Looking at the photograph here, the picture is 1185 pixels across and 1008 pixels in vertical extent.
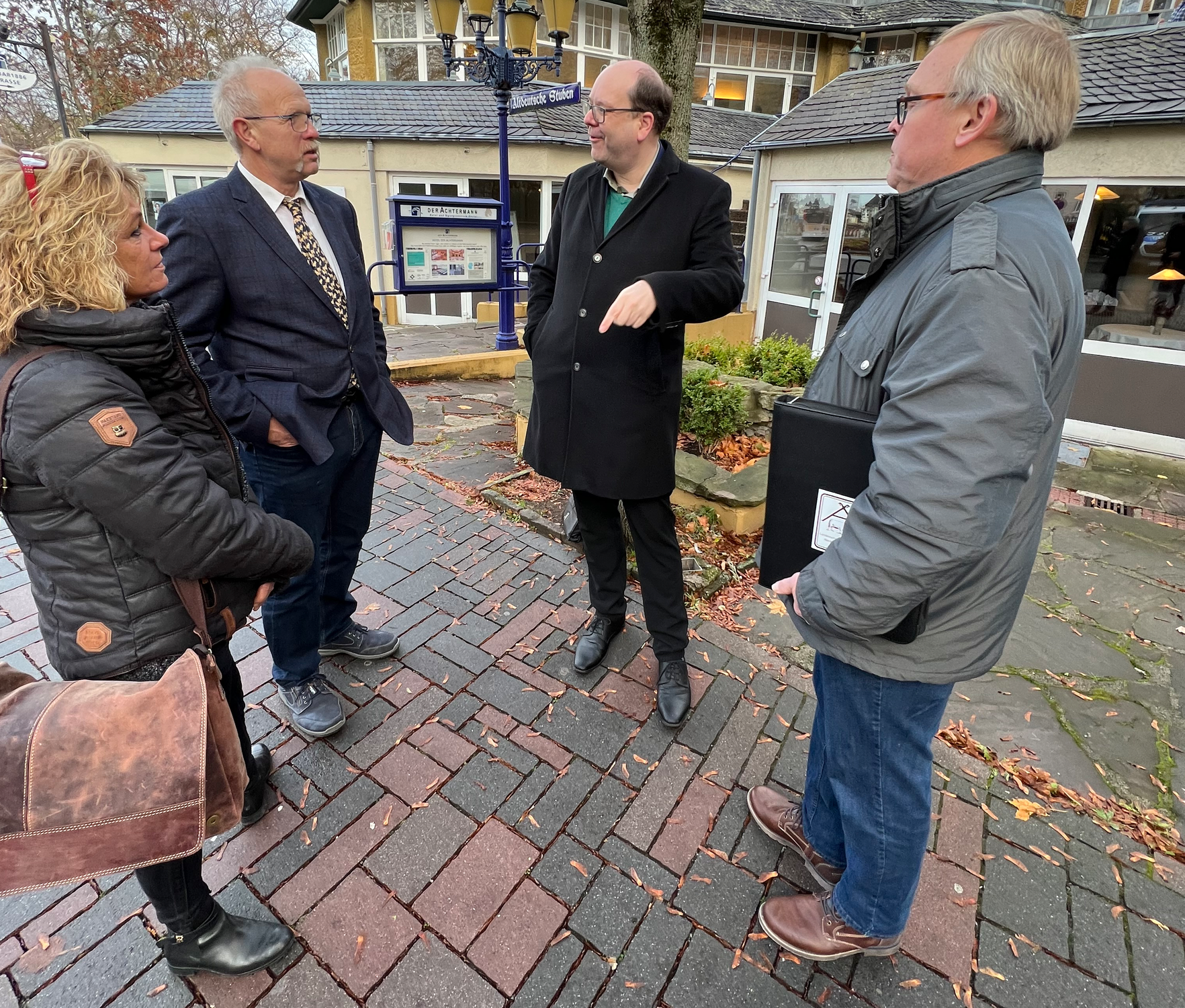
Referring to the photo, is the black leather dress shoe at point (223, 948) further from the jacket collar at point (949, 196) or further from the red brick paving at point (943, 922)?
the jacket collar at point (949, 196)

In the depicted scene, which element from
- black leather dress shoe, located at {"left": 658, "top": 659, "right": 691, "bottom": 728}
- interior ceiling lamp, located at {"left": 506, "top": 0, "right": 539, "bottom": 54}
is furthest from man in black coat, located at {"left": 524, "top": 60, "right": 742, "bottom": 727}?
interior ceiling lamp, located at {"left": 506, "top": 0, "right": 539, "bottom": 54}

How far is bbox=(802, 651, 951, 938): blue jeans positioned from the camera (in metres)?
1.51

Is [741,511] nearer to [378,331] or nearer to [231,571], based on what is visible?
[378,331]

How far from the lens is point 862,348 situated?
1.41 metres

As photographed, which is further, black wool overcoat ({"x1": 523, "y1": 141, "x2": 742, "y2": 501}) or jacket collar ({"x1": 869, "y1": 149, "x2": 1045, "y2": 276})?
black wool overcoat ({"x1": 523, "y1": 141, "x2": 742, "y2": 501})

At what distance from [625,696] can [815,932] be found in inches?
45.2

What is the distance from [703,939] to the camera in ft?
6.05

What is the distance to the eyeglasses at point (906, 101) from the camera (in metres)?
1.29

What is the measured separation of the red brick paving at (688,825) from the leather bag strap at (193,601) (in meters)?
1.47

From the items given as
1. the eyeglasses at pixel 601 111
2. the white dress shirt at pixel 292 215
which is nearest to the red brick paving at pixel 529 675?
the white dress shirt at pixel 292 215

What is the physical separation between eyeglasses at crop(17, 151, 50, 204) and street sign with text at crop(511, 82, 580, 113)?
5.13 m

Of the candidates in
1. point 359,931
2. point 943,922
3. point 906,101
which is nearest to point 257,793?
point 359,931

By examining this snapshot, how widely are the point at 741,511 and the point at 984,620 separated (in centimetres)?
259

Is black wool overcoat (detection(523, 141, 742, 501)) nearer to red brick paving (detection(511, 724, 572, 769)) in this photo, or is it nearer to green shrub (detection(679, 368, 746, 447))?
red brick paving (detection(511, 724, 572, 769))
